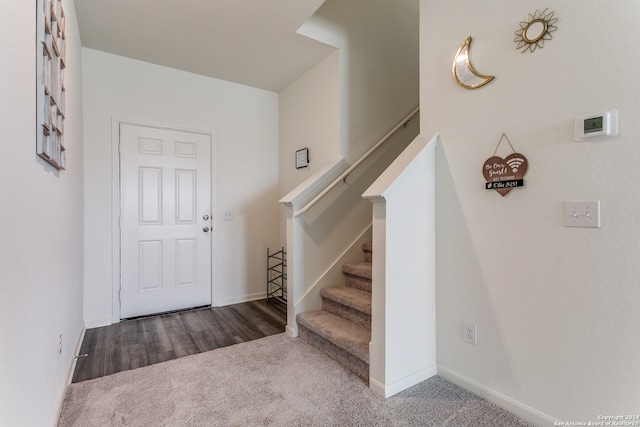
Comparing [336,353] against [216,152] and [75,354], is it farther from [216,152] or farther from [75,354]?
[216,152]

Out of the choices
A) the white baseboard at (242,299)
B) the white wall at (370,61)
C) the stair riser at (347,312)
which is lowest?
the white baseboard at (242,299)

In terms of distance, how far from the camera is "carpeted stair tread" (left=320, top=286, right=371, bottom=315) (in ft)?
7.35

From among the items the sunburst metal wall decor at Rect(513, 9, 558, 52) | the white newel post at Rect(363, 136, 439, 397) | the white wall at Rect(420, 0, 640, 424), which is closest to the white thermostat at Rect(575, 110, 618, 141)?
the white wall at Rect(420, 0, 640, 424)

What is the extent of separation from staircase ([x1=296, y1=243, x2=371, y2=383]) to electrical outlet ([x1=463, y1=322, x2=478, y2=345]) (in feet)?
1.94

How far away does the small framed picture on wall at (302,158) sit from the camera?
10.8 feet

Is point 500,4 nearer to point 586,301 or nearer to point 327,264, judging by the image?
point 586,301

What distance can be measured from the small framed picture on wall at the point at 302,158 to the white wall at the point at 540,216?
1.53 meters

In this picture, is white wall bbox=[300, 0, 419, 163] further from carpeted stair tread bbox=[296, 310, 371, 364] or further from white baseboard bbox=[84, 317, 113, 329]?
white baseboard bbox=[84, 317, 113, 329]

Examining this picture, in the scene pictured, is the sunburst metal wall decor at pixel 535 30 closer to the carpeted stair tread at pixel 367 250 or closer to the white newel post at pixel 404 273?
the white newel post at pixel 404 273

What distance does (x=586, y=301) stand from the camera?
1369 mm

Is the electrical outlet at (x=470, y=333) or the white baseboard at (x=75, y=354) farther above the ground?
the electrical outlet at (x=470, y=333)

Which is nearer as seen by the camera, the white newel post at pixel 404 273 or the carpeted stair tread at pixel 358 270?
the white newel post at pixel 404 273

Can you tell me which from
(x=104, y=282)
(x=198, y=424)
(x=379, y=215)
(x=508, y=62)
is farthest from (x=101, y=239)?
(x=508, y=62)

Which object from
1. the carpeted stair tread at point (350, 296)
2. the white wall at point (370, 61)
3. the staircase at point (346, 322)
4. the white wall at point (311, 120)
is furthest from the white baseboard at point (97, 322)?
the white wall at point (370, 61)
